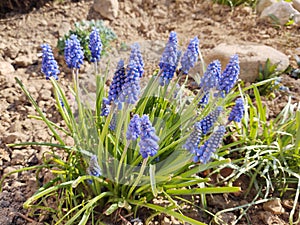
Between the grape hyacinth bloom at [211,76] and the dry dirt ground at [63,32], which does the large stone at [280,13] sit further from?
the grape hyacinth bloom at [211,76]

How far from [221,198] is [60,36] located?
10.2ft

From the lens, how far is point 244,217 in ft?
10.3

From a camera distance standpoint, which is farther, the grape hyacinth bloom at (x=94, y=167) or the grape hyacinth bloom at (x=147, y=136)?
the grape hyacinth bloom at (x=94, y=167)

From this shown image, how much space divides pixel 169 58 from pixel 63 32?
2.98m

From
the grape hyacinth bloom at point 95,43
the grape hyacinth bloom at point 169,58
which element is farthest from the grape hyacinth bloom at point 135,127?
the grape hyacinth bloom at point 95,43

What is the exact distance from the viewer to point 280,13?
5.59 meters

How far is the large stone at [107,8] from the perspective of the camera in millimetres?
5508

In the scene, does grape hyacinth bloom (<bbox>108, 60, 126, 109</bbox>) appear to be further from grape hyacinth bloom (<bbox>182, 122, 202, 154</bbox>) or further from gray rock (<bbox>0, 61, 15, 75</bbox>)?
gray rock (<bbox>0, 61, 15, 75</bbox>)

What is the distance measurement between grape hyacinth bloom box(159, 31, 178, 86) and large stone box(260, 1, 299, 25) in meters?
3.46

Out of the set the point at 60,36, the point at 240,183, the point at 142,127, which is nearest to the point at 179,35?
the point at 60,36

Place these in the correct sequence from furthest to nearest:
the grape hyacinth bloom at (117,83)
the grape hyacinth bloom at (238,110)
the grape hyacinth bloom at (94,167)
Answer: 1. the grape hyacinth bloom at (238,110)
2. the grape hyacinth bloom at (94,167)
3. the grape hyacinth bloom at (117,83)

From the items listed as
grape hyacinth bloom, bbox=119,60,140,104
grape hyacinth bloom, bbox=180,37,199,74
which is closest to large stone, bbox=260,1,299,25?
grape hyacinth bloom, bbox=180,37,199,74

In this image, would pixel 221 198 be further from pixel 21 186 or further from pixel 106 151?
pixel 21 186

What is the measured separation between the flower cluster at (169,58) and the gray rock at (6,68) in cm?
244
